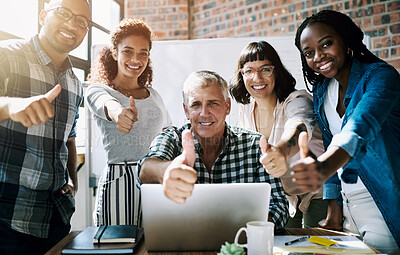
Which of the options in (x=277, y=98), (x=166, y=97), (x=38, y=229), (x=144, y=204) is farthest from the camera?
(x=166, y=97)

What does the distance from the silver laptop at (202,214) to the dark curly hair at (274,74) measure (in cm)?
117

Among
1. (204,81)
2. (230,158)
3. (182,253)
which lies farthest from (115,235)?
(204,81)

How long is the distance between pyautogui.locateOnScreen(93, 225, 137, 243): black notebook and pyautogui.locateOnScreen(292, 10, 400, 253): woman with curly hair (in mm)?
639

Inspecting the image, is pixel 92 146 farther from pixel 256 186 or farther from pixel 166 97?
pixel 256 186

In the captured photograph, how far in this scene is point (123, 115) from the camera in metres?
1.77

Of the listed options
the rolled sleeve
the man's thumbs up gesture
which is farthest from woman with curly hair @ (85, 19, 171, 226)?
the rolled sleeve

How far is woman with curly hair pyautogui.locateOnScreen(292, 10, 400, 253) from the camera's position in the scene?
46.4 inches

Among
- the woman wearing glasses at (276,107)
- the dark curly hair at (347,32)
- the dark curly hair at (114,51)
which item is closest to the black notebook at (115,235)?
the woman wearing glasses at (276,107)

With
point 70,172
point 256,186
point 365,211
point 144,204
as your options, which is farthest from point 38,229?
point 365,211

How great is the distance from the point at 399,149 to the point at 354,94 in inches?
11.5

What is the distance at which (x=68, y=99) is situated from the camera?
1.76 meters

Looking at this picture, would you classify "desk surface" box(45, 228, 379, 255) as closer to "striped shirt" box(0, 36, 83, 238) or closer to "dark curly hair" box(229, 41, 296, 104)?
"striped shirt" box(0, 36, 83, 238)

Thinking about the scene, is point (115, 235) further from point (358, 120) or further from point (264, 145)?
point (358, 120)

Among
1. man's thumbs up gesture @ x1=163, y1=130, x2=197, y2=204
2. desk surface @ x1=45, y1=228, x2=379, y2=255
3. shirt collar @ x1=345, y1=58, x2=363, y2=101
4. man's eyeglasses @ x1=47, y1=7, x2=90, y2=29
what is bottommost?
desk surface @ x1=45, y1=228, x2=379, y2=255
